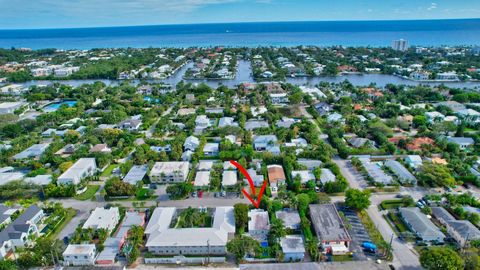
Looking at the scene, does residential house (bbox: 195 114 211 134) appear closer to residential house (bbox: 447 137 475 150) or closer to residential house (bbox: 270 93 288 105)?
residential house (bbox: 270 93 288 105)

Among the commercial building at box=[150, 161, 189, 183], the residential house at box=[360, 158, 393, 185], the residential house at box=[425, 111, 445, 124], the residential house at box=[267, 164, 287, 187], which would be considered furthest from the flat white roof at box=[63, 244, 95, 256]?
the residential house at box=[425, 111, 445, 124]

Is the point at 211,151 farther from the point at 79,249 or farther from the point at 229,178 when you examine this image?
the point at 79,249

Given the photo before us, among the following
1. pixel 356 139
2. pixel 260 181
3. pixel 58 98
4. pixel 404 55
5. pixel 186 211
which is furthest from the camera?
pixel 404 55

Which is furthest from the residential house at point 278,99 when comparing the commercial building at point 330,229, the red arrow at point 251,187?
the commercial building at point 330,229

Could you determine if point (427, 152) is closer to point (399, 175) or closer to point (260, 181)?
point (399, 175)

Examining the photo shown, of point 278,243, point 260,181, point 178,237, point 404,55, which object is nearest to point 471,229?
point 278,243

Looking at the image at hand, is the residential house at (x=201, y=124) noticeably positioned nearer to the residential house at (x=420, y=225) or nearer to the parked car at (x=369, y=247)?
the residential house at (x=420, y=225)

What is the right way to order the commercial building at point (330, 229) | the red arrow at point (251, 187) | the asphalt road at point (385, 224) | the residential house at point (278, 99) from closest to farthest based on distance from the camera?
the asphalt road at point (385, 224)
the commercial building at point (330, 229)
the red arrow at point (251, 187)
the residential house at point (278, 99)
